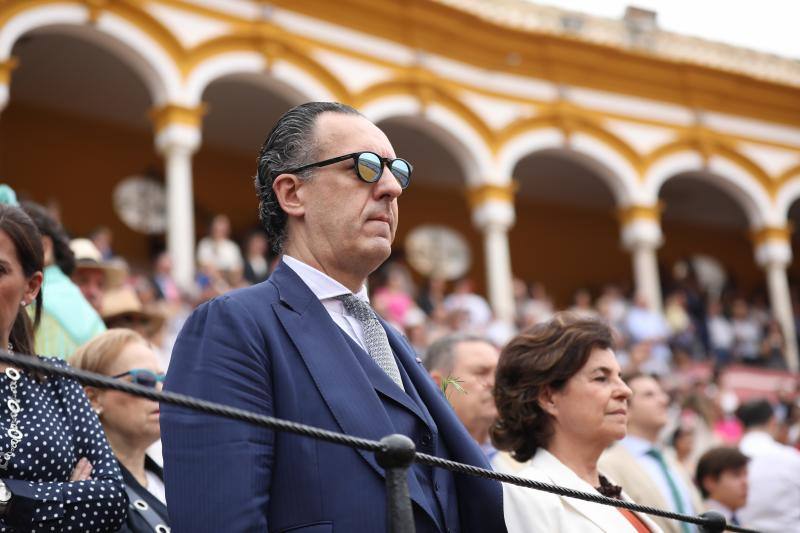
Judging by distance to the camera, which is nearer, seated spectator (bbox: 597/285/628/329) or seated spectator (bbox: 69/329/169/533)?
seated spectator (bbox: 69/329/169/533)

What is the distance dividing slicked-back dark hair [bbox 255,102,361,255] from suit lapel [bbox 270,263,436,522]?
0.79ft

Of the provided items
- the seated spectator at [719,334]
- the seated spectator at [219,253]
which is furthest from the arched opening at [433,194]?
the seated spectator at [219,253]

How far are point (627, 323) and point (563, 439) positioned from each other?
39.8ft

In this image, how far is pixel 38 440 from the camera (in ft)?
8.67

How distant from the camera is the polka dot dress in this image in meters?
2.53

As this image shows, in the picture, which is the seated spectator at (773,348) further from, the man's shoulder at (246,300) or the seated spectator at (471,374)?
the man's shoulder at (246,300)

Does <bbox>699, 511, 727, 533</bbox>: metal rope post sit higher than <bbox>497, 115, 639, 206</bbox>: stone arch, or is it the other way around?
<bbox>497, 115, 639, 206</bbox>: stone arch

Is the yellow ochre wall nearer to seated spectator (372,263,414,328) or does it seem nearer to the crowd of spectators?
the crowd of spectators

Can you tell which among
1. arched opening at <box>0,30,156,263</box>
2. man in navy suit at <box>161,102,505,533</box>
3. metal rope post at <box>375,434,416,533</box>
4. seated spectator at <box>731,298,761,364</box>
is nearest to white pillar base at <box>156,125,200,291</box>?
arched opening at <box>0,30,156,263</box>

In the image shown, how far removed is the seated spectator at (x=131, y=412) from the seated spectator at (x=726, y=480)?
350cm

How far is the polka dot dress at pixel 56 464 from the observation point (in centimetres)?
253

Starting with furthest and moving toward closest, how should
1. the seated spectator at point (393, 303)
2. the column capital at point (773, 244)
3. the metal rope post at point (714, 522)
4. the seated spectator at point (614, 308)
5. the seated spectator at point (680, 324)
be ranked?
the column capital at point (773, 244) → the seated spectator at point (680, 324) → the seated spectator at point (614, 308) → the seated spectator at point (393, 303) → the metal rope post at point (714, 522)

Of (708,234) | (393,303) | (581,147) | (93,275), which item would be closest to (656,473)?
(93,275)

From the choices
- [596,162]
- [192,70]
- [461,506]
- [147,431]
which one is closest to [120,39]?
[192,70]
